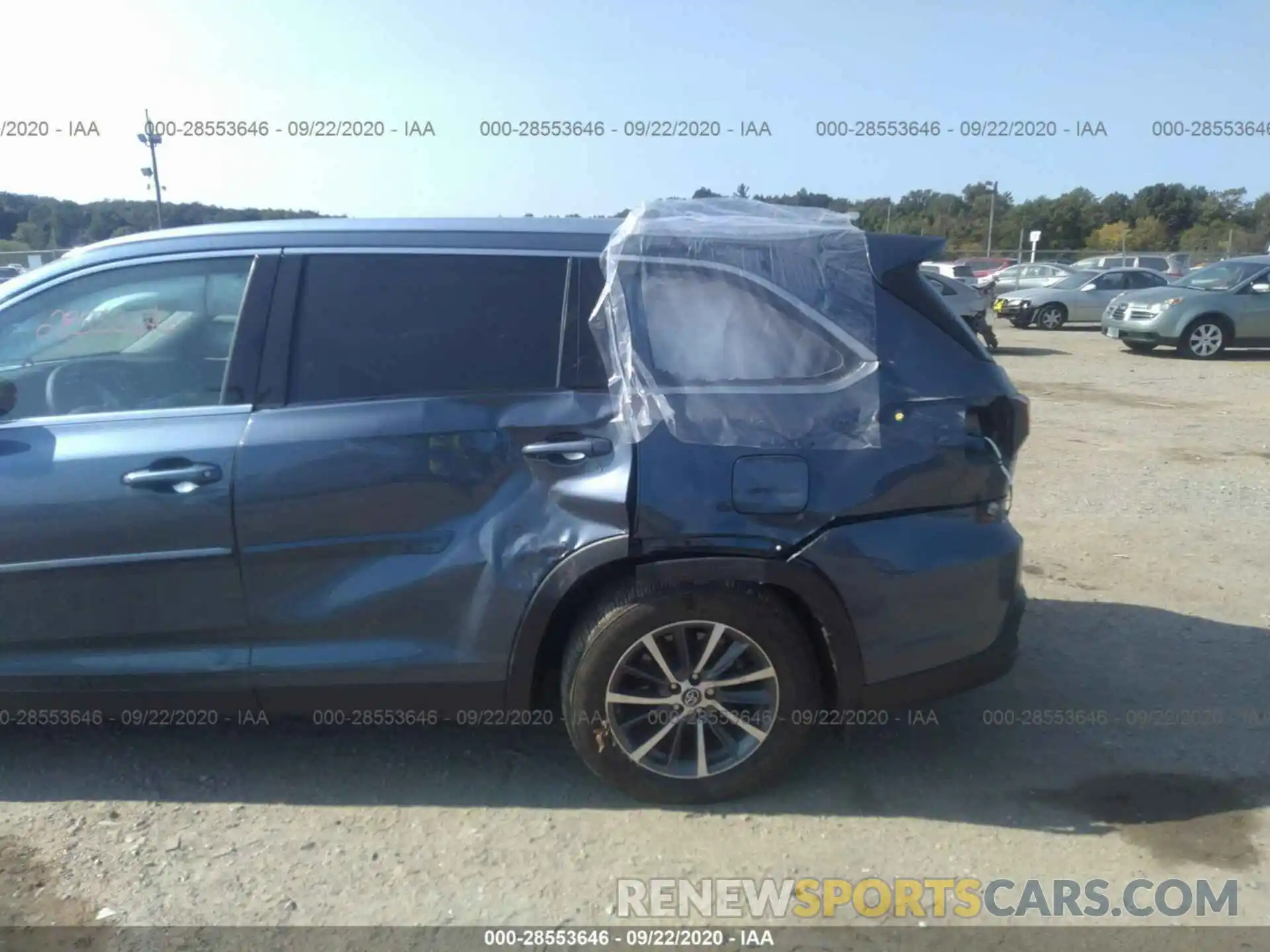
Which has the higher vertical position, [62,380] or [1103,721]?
[62,380]

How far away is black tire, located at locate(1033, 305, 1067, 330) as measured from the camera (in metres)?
23.0

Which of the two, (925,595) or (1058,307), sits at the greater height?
(1058,307)

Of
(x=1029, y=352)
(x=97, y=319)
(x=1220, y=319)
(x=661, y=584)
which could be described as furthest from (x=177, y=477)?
(x=1220, y=319)

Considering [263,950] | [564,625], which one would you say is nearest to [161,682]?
[263,950]

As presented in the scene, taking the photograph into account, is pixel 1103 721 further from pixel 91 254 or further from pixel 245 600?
pixel 91 254

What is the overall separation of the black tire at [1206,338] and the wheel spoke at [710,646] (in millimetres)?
16176

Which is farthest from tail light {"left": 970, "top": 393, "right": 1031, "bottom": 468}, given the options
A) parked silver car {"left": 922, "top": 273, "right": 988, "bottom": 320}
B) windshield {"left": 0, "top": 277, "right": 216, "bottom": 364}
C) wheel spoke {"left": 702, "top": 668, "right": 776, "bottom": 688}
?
parked silver car {"left": 922, "top": 273, "right": 988, "bottom": 320}

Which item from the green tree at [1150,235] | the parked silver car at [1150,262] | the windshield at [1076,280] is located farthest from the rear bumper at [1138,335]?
the green tree at [1150,235]

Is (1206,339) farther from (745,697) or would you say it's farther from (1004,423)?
(745,697)

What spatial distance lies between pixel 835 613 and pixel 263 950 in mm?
1900

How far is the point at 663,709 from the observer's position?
3.39 m

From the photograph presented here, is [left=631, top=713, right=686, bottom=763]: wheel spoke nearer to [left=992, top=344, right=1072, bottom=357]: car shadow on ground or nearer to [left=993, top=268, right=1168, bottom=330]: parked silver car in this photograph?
[left=992, top=344, right=1072, bottom=357]: car shadow on ground

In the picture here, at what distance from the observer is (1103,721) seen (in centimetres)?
407

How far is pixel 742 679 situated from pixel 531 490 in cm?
91
